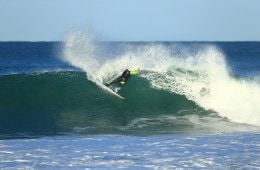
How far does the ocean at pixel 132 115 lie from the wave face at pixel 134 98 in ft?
0.09

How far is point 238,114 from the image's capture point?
15.4 meters

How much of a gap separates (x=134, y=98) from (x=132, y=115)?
1.56 m

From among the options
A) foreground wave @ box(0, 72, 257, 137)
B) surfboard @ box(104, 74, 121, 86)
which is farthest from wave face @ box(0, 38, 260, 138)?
surfboard @ box(104, 74, 121, 86)

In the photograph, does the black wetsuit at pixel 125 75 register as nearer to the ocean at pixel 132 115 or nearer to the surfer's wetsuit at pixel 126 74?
the surfer's wetsuit at pixel 126 74

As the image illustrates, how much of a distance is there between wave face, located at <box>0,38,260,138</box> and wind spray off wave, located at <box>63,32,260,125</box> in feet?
0.10

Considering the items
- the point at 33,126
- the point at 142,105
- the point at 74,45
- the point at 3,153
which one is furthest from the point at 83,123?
the point at 74,45

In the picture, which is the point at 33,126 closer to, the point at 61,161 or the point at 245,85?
the point at 61,161

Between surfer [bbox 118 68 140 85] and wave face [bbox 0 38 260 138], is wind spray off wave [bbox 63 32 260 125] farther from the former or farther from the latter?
surfer [bbox 118 68 140 85]

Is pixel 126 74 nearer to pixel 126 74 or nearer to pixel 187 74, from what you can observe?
pixel 126 74

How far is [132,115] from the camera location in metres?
15.7

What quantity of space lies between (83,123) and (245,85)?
6440mm

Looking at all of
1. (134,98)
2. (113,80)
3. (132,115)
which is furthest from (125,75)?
(134,98)

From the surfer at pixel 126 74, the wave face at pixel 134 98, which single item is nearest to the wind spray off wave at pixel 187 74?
the wave face at pixel 134 98

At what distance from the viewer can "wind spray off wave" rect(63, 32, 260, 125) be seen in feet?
53.3
